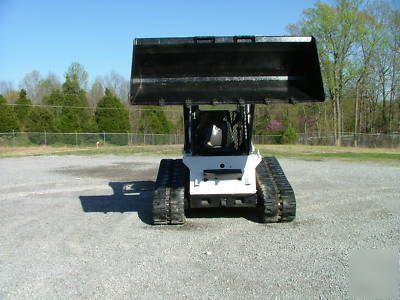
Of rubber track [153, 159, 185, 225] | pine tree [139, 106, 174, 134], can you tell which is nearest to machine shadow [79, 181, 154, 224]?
rubber track [153, 159, 185, 225]

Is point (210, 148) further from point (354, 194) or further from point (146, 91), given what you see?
point (354, 194)

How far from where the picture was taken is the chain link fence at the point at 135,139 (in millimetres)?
46784

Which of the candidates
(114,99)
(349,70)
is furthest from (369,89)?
(114,99)

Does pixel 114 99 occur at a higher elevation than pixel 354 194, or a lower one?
higher

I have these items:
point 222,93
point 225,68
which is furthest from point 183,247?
point 225,68

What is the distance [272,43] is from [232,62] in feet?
2.53

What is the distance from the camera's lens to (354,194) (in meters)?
13.3

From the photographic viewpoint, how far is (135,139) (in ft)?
176

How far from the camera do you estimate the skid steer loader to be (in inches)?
341

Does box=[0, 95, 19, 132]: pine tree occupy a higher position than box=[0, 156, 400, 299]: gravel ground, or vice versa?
box=[0, 95, 19, 132]: pine tree

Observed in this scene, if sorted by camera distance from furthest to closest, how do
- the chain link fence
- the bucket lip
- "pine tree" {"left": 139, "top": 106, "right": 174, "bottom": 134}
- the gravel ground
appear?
"pine tree" {"left": 139, "top": 106, "right": 174, "bottom": 134} → the chain link fence → the bucket lip → the gravel ground

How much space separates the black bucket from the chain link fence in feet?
131

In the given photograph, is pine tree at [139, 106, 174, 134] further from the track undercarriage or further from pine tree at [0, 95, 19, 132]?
the track undercarriage

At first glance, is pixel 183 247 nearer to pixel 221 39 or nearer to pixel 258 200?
pixel 258 200
